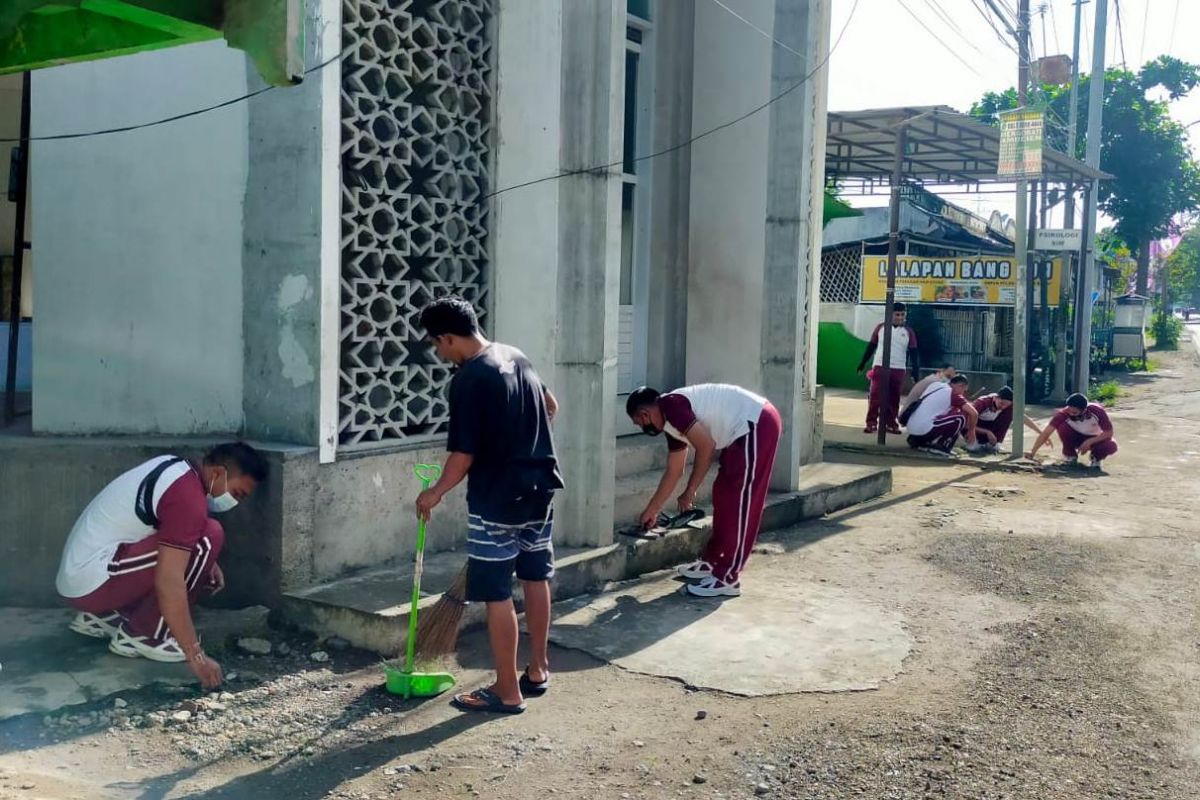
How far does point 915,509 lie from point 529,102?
5.06 m

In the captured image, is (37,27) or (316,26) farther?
(316,26)

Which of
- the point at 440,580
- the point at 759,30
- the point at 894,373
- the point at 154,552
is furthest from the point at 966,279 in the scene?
the point at 154,552

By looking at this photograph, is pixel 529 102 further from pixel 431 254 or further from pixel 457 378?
pixel 457 378

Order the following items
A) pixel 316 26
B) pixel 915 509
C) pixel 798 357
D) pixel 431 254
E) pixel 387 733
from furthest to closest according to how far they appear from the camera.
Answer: pixel 915 509 → pixel 798 357 → pixel 431 254 → pixel 316 26 → pixel 387 733

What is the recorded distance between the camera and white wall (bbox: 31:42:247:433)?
19.0ft

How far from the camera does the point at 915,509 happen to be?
964 cm

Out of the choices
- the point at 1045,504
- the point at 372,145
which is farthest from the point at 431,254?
the point at 1045,504

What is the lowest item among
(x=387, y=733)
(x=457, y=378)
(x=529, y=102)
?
(x=387, y=733)

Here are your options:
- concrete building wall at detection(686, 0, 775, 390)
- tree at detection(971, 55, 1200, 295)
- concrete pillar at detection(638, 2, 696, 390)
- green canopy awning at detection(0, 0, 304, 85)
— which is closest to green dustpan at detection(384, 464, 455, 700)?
green canopy awning at detection(0, 0, 304, 85)

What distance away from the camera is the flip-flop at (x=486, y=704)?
15.4 ft

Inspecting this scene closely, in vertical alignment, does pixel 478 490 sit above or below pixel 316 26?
below

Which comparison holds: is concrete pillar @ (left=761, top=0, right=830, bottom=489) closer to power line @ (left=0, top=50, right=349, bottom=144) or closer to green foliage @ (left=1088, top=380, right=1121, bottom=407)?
power line @ (left=0, top=50, right=349, bottom=144)

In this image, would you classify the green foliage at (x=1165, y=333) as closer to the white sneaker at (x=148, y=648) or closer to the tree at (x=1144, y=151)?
the tree at (x=1144, y=151)

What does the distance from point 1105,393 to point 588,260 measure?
1717 centimetres
